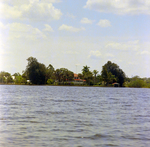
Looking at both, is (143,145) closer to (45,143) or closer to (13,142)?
(45,143)

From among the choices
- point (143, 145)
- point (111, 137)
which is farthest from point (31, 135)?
point (143, 145)

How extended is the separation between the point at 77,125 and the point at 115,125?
3008mm

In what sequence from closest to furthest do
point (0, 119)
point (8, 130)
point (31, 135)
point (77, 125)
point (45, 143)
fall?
1. point (45, 143)
2. point (31, 135)
3. point (8, 130)
4. point (77, 125)
5. point (0, 119)

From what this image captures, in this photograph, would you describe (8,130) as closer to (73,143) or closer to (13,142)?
(13,142)

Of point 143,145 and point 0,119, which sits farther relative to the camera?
point 0,119

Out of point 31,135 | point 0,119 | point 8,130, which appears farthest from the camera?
point 0,119

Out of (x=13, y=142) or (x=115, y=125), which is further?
(x=115, y=125)

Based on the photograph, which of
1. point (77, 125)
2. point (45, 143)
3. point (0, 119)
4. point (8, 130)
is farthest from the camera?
point (0, 119)

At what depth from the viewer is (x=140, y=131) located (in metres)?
20.2

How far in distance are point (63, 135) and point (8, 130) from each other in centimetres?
394

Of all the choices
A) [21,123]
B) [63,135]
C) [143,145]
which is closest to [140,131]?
[143,145]

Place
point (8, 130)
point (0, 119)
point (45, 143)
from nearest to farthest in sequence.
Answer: point (45, 143)
point (8, 130)
point (0, 119)

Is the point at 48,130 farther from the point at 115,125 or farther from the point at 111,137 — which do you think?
the point at 115,125

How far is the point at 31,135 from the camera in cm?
1767
